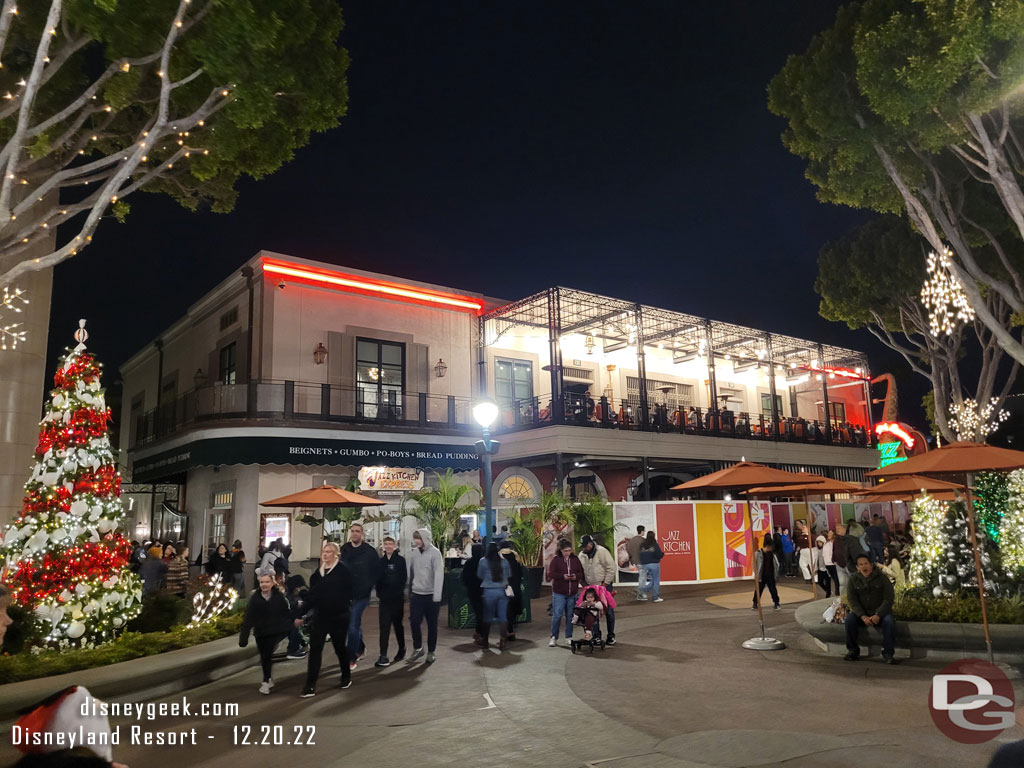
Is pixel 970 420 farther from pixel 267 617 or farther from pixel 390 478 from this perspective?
pixel 267 617

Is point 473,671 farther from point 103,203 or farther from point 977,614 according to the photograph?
point 103,203

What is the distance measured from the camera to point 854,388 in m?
37.7

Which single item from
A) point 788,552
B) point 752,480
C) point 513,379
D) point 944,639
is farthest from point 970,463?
point 513,379

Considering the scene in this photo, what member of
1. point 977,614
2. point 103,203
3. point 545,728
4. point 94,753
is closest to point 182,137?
point 103,203

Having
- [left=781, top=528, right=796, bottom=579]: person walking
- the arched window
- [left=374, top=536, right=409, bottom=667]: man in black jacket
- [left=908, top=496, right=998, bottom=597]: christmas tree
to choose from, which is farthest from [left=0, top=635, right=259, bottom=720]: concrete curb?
[left=781, top=528, right=796, bottom=579]: person walking

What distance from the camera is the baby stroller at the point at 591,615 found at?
10.6 m

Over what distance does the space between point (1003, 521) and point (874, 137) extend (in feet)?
22.7

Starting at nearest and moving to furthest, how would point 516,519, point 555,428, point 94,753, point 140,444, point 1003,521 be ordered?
1. point 94,753
2. point 1003,521
3. point 516,519
4. point 555,428
5. point 140,444

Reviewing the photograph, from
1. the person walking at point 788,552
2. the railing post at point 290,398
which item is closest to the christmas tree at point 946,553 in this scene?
the person walking at point 788,552

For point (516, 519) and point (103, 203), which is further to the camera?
point (516, 519)

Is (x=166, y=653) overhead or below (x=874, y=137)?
below

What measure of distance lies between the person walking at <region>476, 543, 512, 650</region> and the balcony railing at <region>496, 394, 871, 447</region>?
11378 mm

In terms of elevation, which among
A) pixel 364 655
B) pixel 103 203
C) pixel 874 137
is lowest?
pixel 364 655

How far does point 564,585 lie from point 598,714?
3.98 meters
